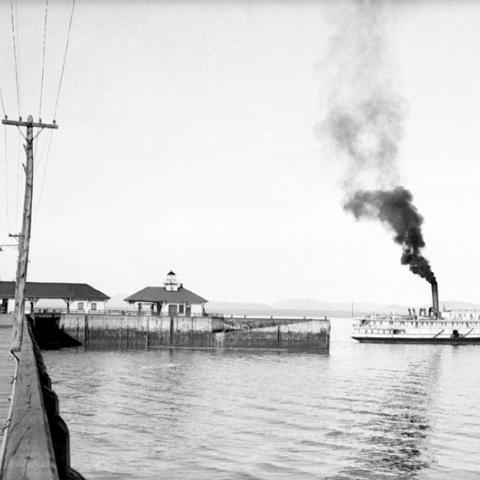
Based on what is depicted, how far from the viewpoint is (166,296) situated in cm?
7544

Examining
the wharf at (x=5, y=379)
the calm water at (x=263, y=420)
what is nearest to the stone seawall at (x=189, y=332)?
the calm water at (x=263, y=420)

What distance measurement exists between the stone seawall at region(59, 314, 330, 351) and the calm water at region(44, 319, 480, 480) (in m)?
11.6

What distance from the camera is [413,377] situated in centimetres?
4672

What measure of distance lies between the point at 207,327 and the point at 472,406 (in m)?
36.4

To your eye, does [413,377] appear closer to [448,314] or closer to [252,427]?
[252,427]

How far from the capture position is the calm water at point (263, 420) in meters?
18.6

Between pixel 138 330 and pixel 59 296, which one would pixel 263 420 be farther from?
pixel 59 296

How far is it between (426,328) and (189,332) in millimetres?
42906

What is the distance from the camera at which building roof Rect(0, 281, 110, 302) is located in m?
74.9

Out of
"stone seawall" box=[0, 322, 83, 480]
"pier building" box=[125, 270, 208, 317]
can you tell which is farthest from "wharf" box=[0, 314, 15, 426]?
"pier building" box=[125, 270, 208, 317]

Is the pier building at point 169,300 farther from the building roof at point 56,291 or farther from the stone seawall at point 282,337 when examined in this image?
the stone seawall at point 282,337

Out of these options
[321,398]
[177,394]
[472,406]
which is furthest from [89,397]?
[472,406]

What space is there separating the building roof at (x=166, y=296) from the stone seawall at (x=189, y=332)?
939 cm

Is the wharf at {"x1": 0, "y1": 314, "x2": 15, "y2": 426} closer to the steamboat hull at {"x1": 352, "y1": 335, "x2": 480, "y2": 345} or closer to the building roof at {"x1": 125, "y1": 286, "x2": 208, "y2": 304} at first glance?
the building roof at {"x1": 125, "y1": 286, "x2": 208, "y2": 304}
